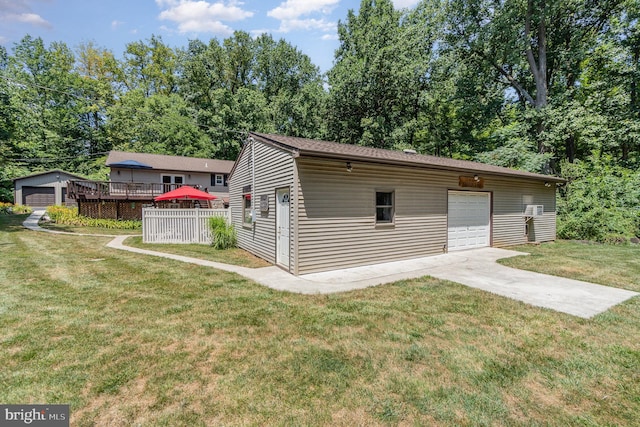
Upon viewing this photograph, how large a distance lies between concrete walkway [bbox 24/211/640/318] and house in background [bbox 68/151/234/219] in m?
10.8

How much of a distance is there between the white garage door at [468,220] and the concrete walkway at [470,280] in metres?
1.37

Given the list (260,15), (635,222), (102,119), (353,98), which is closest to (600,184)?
(635,222)

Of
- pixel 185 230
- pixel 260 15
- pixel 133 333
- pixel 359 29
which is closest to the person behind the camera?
pixel 133 333

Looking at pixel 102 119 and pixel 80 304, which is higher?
pixel 102 119

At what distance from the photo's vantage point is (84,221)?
653 inches

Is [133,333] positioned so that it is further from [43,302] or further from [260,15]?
[260,15]

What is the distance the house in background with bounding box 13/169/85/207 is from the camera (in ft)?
84.4

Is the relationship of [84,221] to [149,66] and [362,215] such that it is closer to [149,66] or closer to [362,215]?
[362,215]

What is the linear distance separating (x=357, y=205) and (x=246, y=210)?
4.59 meters

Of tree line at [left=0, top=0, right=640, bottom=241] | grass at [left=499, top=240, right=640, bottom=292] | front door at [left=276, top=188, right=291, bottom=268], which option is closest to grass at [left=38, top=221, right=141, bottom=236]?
tree line at [left=0, top=0, right=640, bottom=241]

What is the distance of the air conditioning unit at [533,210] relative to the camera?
11680 millimetres

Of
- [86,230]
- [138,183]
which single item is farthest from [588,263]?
[138,183]

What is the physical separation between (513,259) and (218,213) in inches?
419

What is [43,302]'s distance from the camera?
4625 millimetres
